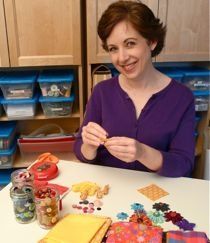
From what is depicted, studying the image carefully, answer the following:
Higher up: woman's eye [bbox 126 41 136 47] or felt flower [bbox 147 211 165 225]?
woman's eye [bbox 126 41 136 47]

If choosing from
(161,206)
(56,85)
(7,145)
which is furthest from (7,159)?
(161,206)

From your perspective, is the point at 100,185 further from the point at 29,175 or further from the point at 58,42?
the point at 58,42

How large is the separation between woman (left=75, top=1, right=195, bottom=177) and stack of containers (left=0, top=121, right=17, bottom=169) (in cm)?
82

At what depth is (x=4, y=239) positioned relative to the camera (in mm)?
738

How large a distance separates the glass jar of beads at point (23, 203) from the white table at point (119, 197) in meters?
0.02

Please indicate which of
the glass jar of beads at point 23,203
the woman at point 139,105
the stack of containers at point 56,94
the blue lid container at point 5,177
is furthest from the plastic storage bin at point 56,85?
the glass jar of beads at point 23,203

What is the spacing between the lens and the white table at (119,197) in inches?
30.5

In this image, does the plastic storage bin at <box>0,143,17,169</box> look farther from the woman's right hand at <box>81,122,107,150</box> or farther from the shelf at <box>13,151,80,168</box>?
the woman's right hand at <box>81,122,107,150</box>

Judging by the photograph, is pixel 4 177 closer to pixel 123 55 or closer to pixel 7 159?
pixel 7 159

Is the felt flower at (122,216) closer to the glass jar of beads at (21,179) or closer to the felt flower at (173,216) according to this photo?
the felt flower at (173,216)

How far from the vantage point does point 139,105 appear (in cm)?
119

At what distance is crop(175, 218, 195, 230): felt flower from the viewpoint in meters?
0.78

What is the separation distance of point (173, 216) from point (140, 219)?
3.8 inches

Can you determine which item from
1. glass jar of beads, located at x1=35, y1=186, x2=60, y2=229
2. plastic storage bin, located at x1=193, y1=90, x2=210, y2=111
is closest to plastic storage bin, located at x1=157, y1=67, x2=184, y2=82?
plastic storage bin, located at x1=193, y1=90, x2=210, y2=111
